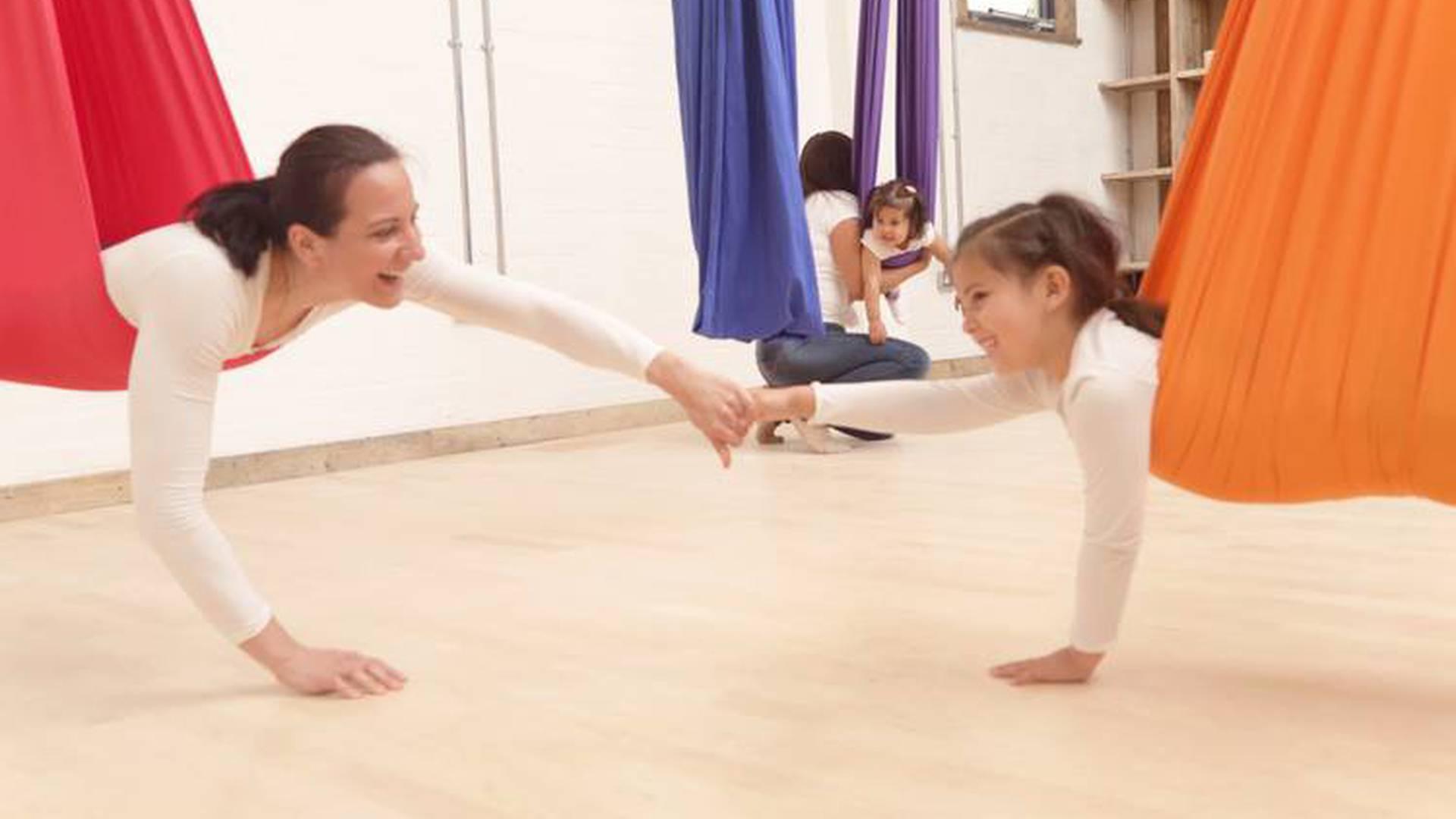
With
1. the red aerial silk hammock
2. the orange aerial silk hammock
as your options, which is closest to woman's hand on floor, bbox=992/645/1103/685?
the orange aerial silk hammock

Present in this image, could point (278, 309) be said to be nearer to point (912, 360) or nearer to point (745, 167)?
point (745, 167)

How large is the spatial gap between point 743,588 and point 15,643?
103 cm

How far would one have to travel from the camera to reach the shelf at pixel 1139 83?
5871 mm

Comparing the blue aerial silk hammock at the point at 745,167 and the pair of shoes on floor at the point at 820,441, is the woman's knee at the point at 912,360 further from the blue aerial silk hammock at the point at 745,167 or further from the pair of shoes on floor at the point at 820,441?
the blue aerial silk hammock at the point at 745,167

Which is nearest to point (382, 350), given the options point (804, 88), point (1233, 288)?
point (804, 88)

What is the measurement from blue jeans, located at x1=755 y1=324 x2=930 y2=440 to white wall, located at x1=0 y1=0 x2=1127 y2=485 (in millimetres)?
768

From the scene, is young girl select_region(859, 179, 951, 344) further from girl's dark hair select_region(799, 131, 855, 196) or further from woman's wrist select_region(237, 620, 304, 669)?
woman's wrist select_region(237, 620, 304, 669)

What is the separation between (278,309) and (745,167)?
1.63m

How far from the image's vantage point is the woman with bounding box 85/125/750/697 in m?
1.55

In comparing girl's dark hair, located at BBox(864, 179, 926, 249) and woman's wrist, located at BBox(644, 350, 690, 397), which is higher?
girl's dark hair, located at BBox(864, 179, 926, 249)

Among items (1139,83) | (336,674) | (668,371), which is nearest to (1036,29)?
(1139,83)

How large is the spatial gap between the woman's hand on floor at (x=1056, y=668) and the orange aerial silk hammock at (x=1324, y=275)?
0.24 meters

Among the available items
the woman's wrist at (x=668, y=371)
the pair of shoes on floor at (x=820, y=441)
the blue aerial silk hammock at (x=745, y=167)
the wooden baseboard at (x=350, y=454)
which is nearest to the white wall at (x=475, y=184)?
the wooden baseboard at (x=350, y=454)

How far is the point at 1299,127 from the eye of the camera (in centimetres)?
142
